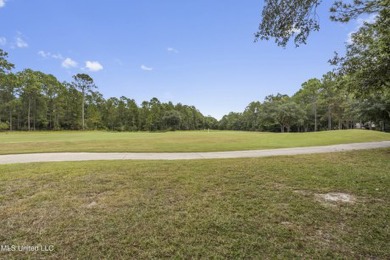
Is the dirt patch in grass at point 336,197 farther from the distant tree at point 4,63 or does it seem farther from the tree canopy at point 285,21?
the distant tree at point 4,63

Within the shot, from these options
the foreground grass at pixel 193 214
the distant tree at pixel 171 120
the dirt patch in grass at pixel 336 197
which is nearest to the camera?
the foreground grass at pixel 193 214

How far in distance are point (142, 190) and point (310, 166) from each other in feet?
19.5

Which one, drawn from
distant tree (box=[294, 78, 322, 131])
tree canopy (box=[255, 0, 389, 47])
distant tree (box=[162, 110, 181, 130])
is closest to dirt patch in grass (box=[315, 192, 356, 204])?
tree canopy (box=[255, 0, 389, 47])

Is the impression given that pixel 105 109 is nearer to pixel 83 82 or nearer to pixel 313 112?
pixel 83 82

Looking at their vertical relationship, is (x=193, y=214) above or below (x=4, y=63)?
below

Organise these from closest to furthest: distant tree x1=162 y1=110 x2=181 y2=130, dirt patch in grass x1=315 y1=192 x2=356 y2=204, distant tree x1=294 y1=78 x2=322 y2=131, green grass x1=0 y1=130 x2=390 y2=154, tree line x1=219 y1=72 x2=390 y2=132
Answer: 1. dirt patch in grass x1=315 y1=192 x2=356 y2=204
2. green grass x1=0 y1=130 x2=390 y2=154
3. tree line x1=219 y1=72 x2=390 y2=132
4. distant tree x1=294 y1=78 x2=322 y2=131
5. distant tree x1=162 y1=110 x2=181 y2=130

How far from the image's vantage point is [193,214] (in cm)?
373

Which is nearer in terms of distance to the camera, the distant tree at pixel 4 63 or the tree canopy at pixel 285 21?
the tree canopy at pixel 285 21

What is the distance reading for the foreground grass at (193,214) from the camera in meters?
2.74

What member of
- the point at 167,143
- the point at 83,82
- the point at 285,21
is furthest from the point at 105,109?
the point at 285,21

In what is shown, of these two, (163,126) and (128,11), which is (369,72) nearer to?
(128,11)

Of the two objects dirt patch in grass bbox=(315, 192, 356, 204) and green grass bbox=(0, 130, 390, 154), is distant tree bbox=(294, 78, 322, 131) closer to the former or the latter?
green grass bbox=(0, 130, 390, 154)

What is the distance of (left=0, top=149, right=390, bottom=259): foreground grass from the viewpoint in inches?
108

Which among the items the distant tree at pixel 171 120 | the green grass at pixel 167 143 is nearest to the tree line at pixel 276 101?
the distant tree at pixel 171 120
